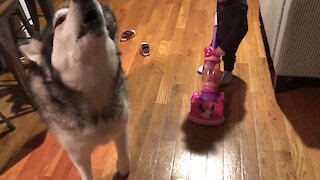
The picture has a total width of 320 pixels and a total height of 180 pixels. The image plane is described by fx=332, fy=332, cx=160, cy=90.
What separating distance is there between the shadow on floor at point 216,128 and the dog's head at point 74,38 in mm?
834

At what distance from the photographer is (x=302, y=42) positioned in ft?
5.32

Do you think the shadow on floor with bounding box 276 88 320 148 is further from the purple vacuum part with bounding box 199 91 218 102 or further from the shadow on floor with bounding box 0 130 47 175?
the shadow on floor with bounding box 0 130 47 175

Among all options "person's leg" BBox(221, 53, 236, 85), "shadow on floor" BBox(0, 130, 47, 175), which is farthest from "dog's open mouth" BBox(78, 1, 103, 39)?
"person's leg" BBox(221, 53, 236, 85)

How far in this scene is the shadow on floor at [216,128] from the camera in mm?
1608

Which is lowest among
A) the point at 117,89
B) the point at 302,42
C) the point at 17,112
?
the point at 17,112

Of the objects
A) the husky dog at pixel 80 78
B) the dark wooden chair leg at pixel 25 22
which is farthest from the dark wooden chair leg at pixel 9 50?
the husky dog at pixel 80 78

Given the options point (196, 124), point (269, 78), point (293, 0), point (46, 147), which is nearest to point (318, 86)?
point (269, 78)

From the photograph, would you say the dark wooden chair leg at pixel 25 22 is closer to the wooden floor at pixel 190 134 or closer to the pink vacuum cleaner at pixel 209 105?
the wooden floor at pixel 190 134

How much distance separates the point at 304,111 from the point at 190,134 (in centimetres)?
62

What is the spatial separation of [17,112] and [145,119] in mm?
753

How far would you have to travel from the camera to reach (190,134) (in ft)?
5.47

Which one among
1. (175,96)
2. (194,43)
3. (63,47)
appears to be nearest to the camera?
(63,47)

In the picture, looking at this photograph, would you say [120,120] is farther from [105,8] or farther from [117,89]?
[105,8]

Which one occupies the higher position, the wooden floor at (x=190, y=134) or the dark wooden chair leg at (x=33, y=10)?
the dark wooden chair leg at (x=33, y=10)
